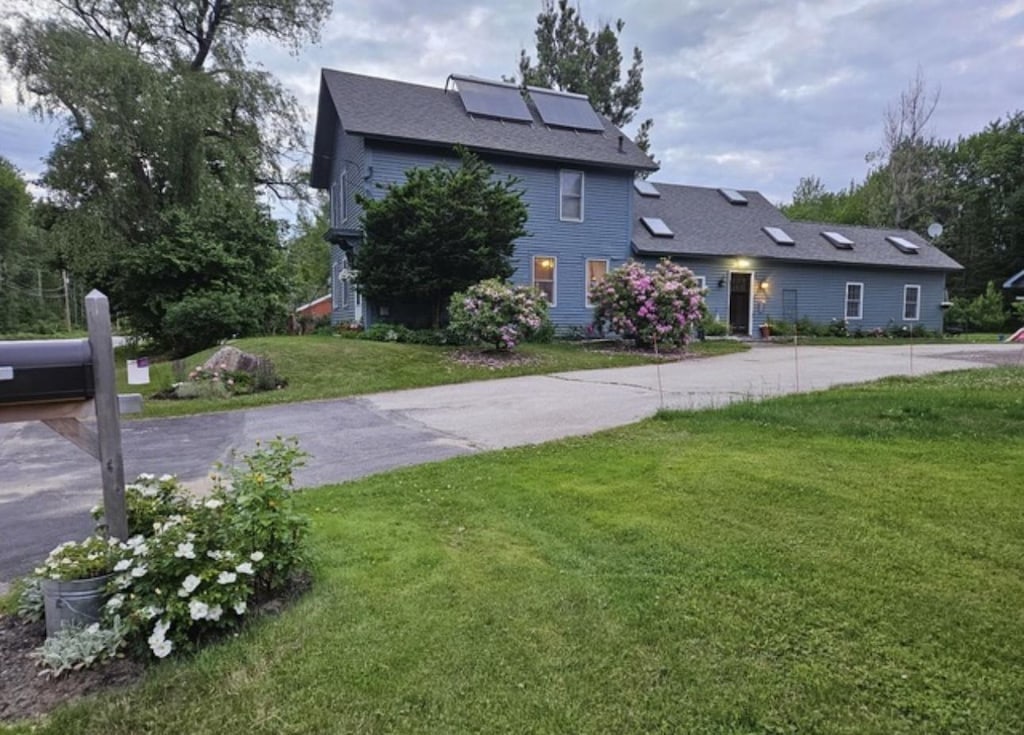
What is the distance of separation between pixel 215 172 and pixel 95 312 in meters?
18.8

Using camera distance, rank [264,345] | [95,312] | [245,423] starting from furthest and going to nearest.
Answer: [264,345]
[245,423]
[95,312]

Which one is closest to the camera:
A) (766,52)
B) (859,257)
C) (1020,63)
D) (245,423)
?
(245,423)

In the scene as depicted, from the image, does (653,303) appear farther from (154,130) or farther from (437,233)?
(154,130)

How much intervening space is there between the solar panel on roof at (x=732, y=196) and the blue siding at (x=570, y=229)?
596 centimetres

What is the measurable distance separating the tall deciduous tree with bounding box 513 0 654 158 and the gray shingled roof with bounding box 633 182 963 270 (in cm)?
1006

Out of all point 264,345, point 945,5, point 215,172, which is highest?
point 945,5

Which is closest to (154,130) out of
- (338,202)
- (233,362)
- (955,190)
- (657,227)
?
(338,202)

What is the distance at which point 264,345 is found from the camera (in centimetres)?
1230

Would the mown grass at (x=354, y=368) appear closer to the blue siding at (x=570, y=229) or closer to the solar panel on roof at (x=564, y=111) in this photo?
the blue siding at (x=570, y=229)

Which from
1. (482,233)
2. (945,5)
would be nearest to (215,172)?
(482,233)

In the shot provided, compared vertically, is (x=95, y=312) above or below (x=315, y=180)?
below

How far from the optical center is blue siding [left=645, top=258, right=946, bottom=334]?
1938 centimetres

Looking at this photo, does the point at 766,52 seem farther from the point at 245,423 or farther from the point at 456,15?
the point at 245,423

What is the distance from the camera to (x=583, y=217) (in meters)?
17.3
